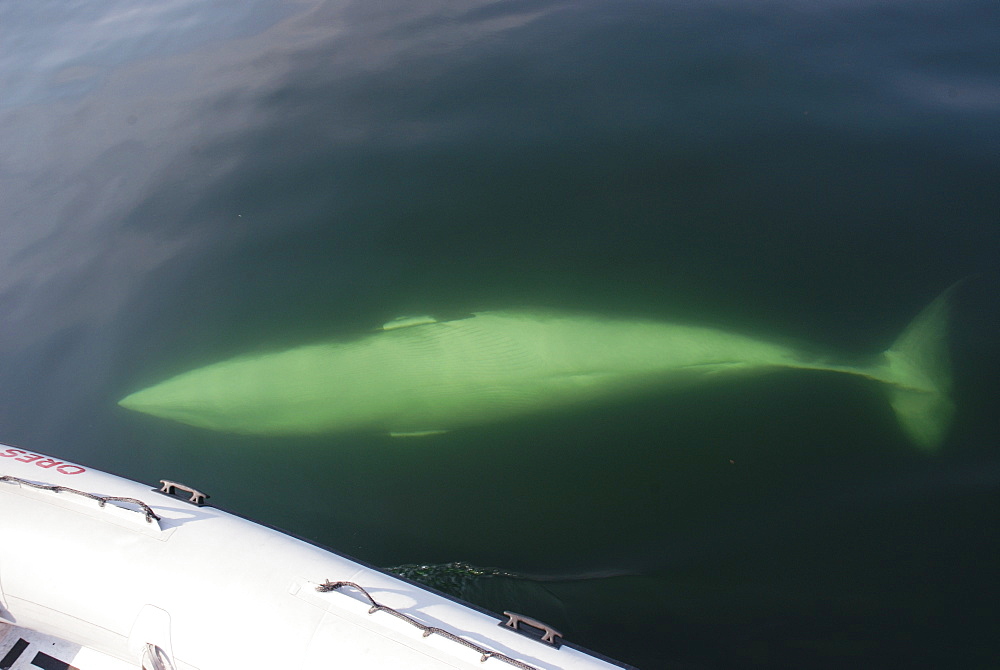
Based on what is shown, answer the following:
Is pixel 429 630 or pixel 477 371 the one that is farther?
pixel 477 371

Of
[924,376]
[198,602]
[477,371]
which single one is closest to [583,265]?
[477,371]

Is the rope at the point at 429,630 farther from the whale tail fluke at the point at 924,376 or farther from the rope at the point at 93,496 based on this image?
the whale tail fluke at the point at 924,376

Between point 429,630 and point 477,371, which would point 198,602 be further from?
point 477,371

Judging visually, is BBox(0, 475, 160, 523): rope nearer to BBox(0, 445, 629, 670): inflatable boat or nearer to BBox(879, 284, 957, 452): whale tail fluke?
BBox(0, 445, 629, 670): inflatable boat

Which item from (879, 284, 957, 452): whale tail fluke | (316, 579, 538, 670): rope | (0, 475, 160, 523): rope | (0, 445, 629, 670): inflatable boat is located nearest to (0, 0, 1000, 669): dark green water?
(879, 284, 957, 452): whale tail fluke

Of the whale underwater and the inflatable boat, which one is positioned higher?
the whale underwater

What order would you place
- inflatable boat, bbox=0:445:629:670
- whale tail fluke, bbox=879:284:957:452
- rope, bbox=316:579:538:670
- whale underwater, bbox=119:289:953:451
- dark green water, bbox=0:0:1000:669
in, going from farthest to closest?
1. whale underwater, bbox=119:289:953:451
2. whale tail fluke, bbox=879:284:957:452
3. dark green water, bbox=0:0:1000:669
4. inflatable boat, bbox=0:445:629:670
5. rope, bbox=316:579:538:670

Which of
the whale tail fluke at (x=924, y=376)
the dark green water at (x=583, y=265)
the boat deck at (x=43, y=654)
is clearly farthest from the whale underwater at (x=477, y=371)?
the boat deck at (x=43, y=654)
